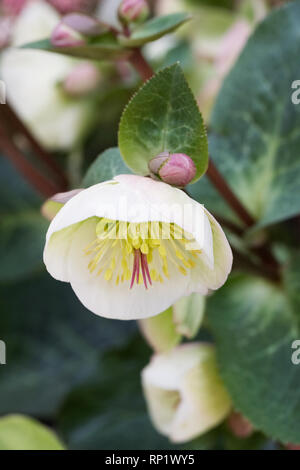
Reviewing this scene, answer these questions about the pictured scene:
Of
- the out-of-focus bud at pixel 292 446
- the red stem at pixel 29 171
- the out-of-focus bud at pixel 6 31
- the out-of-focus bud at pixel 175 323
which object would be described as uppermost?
the out-of-focus bud at pixel 6 31

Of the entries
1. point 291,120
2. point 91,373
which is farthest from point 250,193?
point 91,373

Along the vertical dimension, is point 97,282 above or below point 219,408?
above

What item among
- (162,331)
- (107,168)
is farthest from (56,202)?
(162,331)

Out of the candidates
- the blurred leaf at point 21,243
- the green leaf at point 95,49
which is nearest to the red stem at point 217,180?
the green leaf at point 95,49

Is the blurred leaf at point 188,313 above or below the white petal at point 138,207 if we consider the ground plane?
below

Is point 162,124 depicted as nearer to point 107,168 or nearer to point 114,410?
point 107,168

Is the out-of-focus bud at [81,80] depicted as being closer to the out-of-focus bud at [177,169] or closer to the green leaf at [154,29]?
the green leaf at [154,29]
